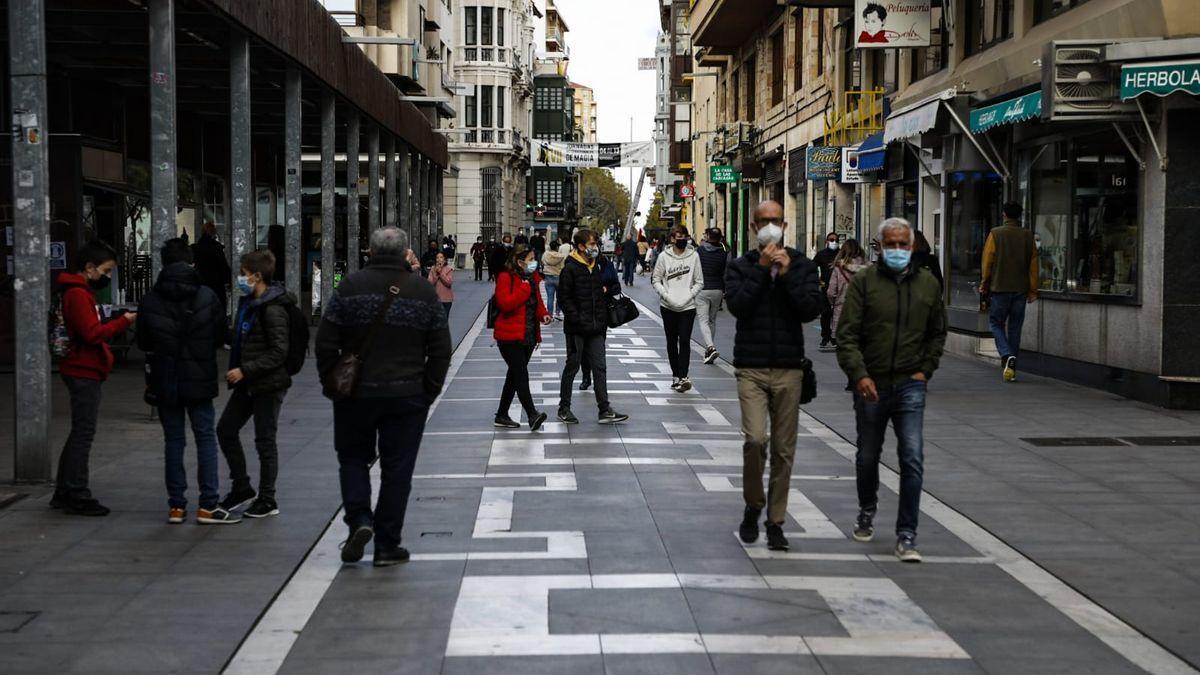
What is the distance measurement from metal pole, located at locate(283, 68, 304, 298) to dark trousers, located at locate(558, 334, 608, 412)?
297 inches

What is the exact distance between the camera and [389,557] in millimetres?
7801

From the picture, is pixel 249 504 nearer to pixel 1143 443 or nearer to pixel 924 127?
pixel 1143 443

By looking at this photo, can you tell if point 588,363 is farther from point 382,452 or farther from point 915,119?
point 915,119

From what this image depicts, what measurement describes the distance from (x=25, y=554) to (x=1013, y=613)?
4927 millimetres

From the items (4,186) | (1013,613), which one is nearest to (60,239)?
(4,186)

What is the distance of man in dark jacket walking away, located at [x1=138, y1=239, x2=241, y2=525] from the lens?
29.5 ft

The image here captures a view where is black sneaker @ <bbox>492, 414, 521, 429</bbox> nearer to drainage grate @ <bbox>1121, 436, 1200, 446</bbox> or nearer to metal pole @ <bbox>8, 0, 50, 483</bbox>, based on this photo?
metal pole @ <bbox>8, 0, 50, 483</bbox>

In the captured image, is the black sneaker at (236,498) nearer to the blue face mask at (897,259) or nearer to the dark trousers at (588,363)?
the blue face mask at (897,259)

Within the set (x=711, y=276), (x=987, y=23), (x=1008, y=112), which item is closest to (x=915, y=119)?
(x=987, y=23)

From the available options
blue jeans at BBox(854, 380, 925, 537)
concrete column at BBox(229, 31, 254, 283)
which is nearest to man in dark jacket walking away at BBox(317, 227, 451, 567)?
blue jeans at BBox(854, 380, 925, 537)

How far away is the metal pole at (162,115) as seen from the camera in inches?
557

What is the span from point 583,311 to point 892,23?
1097 cm

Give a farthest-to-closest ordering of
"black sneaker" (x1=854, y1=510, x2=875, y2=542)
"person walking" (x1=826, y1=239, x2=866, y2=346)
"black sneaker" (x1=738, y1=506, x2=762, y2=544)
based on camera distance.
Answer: "person walking" (x1=826, y1=239, x2=866, y2=346)
"black sneaker" (x1=854, y1=510, x2=875, y2=542)
"black sneaker" (x1=738, y1=506, x2=762, y2=544)

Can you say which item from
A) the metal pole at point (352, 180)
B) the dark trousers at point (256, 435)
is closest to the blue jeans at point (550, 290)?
the metal pole at point (352, 180)
